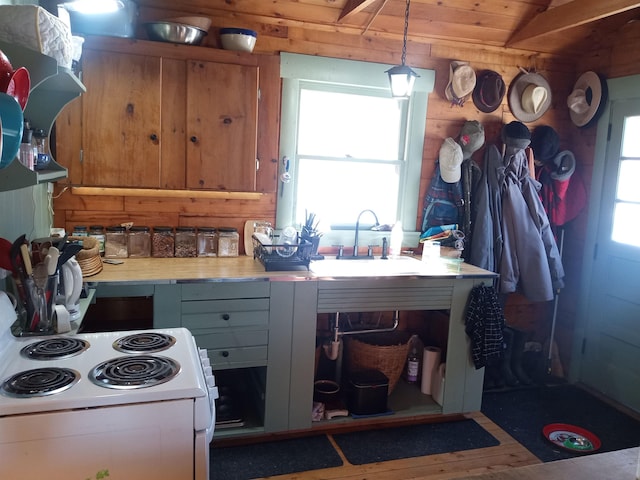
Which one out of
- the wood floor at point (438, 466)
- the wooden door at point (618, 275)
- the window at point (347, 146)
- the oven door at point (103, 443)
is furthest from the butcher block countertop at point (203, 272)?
the oven door at point (103, 443)

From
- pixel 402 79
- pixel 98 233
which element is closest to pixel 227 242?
pixel 98 233

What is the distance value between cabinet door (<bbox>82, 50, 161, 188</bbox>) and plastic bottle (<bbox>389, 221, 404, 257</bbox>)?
1580 millimetres

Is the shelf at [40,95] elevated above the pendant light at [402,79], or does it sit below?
below

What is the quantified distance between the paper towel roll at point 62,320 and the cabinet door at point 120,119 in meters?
1.08

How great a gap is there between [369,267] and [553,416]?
1532mm

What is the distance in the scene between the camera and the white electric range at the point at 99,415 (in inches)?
52.7

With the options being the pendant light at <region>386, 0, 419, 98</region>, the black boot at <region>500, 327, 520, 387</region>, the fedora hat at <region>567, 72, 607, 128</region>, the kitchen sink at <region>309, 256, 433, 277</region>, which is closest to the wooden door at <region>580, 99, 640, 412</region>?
the fedora hat at <region>567, 72, 607, 128</region>

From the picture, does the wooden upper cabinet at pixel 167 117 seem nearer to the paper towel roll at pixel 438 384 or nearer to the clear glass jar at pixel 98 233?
the clear glass jar at pixel 98 233

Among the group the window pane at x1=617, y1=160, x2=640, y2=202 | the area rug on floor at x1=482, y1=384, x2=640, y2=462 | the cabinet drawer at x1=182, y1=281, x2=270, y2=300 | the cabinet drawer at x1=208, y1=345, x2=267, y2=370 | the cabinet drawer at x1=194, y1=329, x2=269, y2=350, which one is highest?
the window pane at x1=617, y1=160, x2=640, y2=202

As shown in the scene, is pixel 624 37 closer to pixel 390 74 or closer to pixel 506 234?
pixel 506 234

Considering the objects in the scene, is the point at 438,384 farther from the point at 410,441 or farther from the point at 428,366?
the point at 410,441

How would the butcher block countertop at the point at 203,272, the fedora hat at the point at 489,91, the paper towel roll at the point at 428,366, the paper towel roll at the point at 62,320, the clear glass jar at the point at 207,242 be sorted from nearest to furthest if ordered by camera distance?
1. the paper towel roll at the point at 62,320
2. the butcher block countertop at the point at 203,272
3. the clear glass jar at the point at 207,242
4. the paper towel roll at the point at 428,366
5. the fedora hat at the point at 489,91

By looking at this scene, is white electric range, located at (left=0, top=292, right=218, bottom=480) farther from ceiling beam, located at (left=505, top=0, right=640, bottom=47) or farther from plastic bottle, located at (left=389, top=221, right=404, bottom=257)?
ceiling beam, located at (left=505, top=0, right=640, bottom=47)

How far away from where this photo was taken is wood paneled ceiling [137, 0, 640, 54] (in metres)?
3.05
